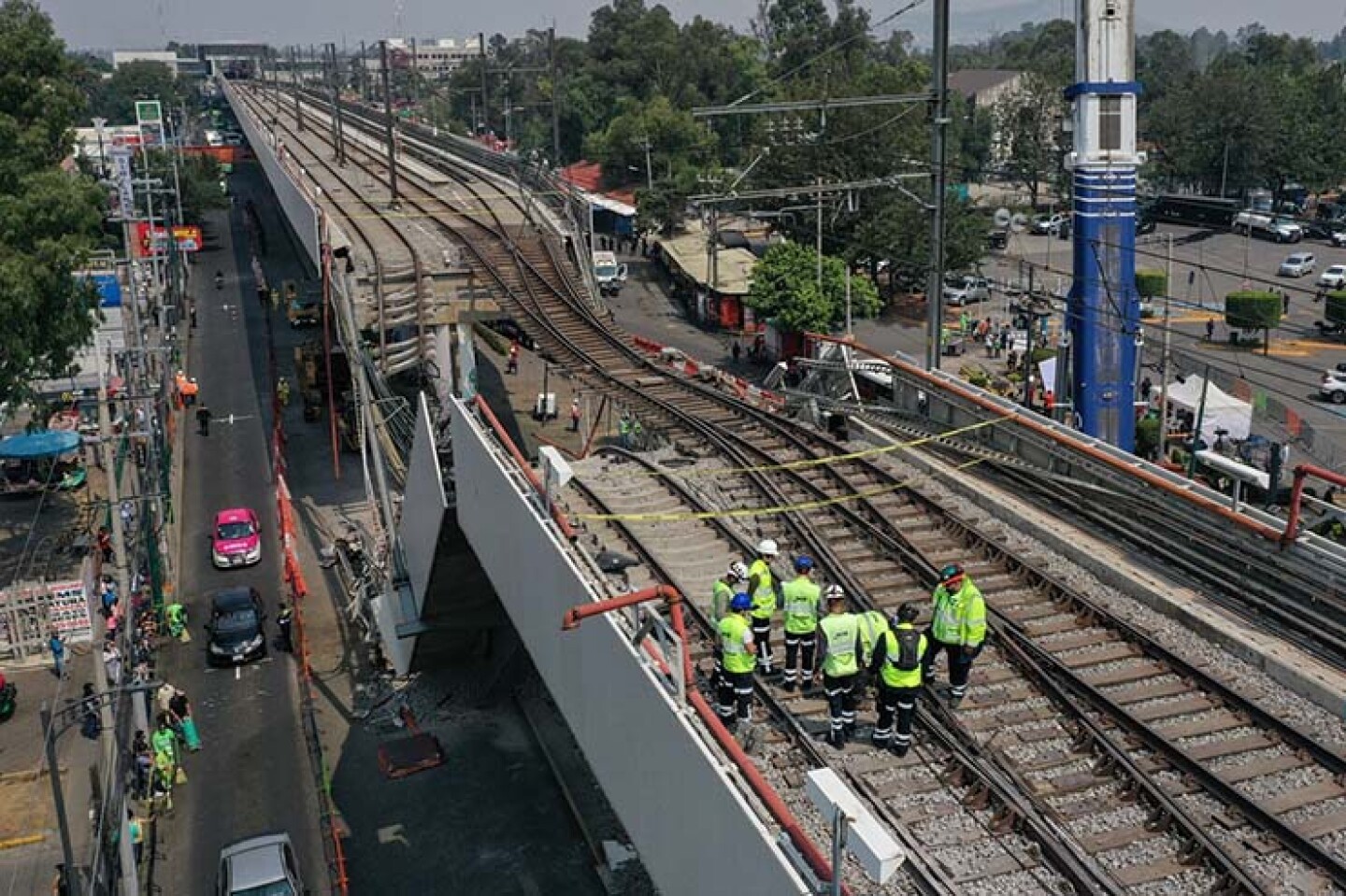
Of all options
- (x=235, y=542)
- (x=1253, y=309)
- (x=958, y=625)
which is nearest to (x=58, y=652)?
(x=235, y=542)

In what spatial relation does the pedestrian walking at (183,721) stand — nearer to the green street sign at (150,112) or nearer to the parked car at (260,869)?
the parked car at (260,869)

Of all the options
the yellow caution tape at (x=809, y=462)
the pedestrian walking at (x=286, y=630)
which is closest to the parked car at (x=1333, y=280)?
the yellow caution tape at (x=809, y=462)

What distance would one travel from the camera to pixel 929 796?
9914 mm

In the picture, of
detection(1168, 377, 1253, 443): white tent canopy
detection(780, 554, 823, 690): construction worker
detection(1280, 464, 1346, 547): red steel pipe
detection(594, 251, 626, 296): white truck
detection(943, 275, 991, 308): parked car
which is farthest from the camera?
detection(594, 251, 626, 296): white truck

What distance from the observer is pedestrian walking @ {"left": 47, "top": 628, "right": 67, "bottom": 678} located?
25062mm

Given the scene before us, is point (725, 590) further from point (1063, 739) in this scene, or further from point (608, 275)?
point (608, 275)

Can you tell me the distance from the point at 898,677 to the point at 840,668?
0.50m

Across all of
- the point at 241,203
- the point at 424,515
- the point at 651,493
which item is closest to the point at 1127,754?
the point at 651,493

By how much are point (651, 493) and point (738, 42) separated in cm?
9952

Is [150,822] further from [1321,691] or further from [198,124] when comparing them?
[198,124]

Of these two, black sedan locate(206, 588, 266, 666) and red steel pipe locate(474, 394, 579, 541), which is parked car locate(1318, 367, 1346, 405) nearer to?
red steel pipe locate(474, 394, 579, 541)

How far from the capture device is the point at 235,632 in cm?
2564

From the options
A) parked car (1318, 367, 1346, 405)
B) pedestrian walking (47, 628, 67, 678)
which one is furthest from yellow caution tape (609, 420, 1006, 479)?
parked car (1318, 367, 1346, 405)

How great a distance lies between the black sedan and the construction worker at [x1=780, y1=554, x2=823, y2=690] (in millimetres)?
17249
